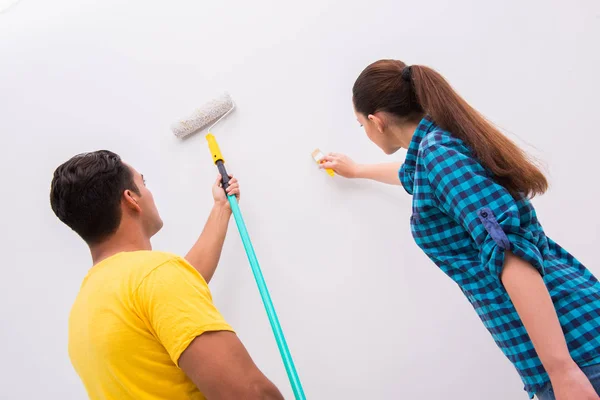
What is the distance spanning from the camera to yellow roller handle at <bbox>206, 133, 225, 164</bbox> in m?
1.21

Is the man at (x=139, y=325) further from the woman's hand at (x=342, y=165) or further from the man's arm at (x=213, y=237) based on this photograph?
the woman's hand at (x=342, y=165)

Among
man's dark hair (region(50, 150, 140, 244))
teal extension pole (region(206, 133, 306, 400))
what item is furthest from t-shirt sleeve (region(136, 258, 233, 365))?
→ teal extension pole (region(206, 133, 306, 400))

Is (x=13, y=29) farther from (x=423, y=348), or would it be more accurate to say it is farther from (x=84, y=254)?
(x=423, y=348)

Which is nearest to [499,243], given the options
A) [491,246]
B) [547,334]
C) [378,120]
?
[491,246]

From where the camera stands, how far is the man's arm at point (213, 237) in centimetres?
116

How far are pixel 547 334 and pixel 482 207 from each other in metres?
0.20

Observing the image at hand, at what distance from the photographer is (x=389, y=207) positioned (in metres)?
1.24

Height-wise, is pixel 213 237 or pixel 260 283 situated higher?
pixel 213 237

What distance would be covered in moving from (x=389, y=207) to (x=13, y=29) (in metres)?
1.14

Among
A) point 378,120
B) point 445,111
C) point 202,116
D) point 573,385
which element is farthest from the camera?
point 202,116

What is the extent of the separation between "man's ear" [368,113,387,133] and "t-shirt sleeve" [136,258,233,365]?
49 cm

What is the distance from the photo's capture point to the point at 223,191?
1210 millimetres

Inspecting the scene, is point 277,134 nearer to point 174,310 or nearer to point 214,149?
point 214,149

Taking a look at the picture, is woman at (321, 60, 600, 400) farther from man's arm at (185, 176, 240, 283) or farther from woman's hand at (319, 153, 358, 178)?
man's arm at (185, 176, 240, 283)
